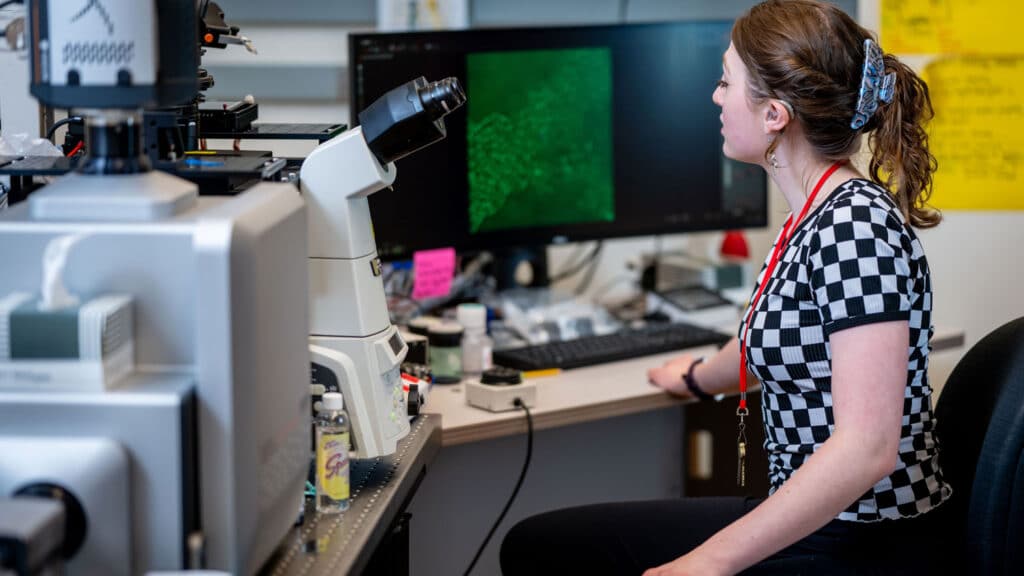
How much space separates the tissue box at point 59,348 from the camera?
103 centimetres

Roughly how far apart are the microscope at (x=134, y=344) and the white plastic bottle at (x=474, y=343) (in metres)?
0.88

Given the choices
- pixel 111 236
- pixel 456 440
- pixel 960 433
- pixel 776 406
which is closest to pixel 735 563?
pixel 776 406

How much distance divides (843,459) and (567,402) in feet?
2.04

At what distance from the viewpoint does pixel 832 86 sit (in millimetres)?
1540

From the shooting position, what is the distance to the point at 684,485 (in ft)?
8.46

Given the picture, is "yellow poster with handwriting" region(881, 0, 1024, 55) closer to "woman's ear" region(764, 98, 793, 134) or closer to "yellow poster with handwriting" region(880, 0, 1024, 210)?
"yellow poster with handwriting" region(880, 0, 1024, 210)

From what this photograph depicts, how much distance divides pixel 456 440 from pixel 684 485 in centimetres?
93

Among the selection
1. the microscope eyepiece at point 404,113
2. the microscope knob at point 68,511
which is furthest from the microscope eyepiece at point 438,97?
the microscope knob at point 68,511

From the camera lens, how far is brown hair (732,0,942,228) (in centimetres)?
154

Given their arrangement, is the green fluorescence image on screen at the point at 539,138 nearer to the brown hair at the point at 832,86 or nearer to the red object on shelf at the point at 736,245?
the red object on shelf at the point at 736,245

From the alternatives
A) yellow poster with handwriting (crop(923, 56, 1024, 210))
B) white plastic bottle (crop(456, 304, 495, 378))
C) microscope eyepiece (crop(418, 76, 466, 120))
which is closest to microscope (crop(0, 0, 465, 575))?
microscope eyepiece (crop(418, 76, 466, 120))

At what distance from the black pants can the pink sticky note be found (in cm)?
53

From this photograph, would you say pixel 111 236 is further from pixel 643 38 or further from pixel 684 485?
pixel 684 485

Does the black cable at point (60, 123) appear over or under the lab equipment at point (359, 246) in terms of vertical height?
over
